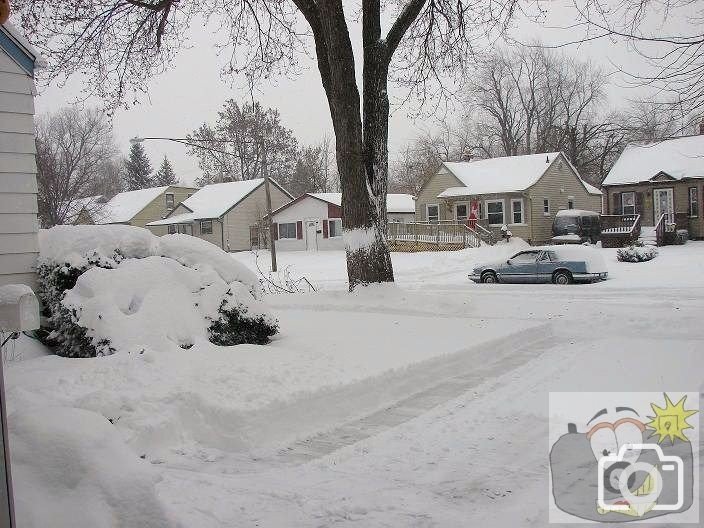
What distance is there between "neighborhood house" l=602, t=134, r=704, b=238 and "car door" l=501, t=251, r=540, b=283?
16.1m

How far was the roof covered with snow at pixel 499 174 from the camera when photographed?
39781 millimetres

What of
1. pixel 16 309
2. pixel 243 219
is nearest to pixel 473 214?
pixel 243 219

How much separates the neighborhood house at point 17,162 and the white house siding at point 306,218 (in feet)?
123

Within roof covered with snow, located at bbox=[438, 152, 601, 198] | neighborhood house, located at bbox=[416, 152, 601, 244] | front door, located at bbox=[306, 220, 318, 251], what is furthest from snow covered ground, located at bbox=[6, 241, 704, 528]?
front door, located at bbox=[306, 220, 318, 251]

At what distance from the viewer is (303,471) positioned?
4918 mm

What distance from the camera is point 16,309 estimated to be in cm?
292

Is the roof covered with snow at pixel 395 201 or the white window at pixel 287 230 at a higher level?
the roof covered with snow at pixel 395 201

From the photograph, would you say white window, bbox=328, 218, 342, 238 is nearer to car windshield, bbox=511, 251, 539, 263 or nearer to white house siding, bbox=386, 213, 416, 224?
white house siding, bbox=386, 213, 416, 224

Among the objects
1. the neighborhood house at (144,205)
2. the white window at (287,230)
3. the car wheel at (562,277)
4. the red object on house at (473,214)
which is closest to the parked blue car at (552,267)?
the car wheel at (562,277)

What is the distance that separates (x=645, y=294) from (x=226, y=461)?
14.2 meters

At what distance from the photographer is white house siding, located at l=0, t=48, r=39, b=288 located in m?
7.67

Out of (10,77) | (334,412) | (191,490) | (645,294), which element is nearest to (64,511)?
(191,490)

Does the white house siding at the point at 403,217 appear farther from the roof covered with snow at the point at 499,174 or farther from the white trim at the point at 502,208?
the white trim at the point at 502,208

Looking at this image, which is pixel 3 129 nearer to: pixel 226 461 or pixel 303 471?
pixel 226 461
